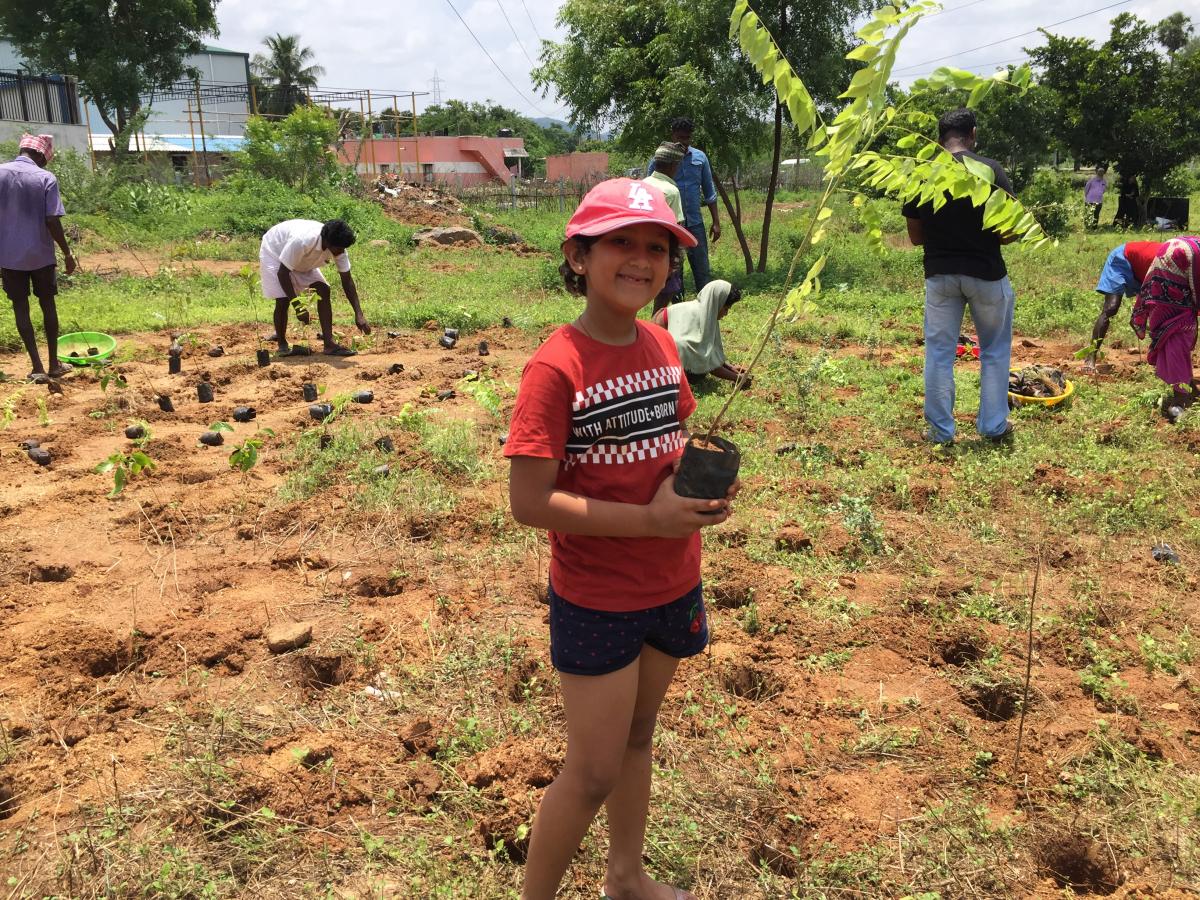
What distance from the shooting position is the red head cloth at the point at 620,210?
165 cm

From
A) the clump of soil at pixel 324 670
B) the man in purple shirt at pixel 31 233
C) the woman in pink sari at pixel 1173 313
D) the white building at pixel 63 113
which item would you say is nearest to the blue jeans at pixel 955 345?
the woman in pink sari at pixel 1173 313

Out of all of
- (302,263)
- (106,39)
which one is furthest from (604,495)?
(106,39)

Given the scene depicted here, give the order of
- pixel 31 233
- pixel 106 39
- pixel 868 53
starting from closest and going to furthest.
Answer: pixel 868 53
pixel 31 233
pixel 106 39

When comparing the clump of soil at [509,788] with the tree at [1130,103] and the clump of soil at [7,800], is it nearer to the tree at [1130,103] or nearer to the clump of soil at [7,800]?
the clump of soil at [7,800]

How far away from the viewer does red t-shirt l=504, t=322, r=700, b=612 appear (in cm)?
163

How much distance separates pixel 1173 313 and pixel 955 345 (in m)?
1.42

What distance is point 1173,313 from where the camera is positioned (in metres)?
5.40

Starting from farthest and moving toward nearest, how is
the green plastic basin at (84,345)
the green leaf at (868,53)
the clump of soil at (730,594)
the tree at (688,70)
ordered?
the tree at (688,70)
the green plastic basin at (84,345)
the clump of soil at (730,594)
the green leaf at (868,53)

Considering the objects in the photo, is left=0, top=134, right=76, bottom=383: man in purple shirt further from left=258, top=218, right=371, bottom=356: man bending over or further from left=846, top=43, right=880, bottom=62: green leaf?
left=846, top=43, right=880, bottom=62: green leaf

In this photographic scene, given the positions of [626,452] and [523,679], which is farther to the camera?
[523,679]

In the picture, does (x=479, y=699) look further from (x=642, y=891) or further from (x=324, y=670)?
(x=642, y=891)

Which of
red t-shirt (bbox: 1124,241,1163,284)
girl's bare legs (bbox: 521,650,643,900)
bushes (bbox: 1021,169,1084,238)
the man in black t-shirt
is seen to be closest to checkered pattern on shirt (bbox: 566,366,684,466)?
girl's bare legs (bbox: 521,650,643,900)

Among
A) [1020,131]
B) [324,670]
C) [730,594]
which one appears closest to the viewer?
[324,670]

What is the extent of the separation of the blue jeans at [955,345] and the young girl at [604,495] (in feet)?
13.2
